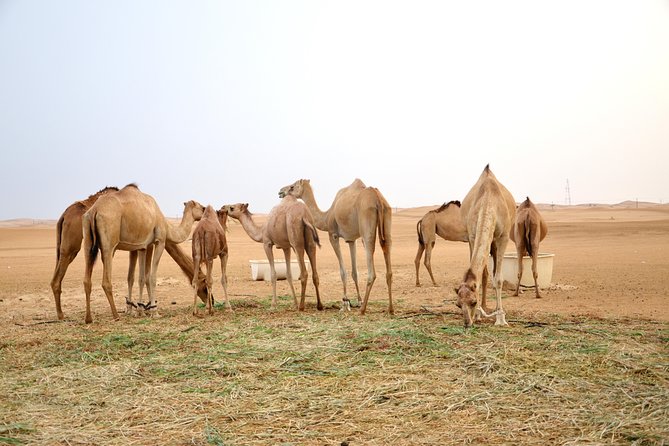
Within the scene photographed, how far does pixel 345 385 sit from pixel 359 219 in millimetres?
5097

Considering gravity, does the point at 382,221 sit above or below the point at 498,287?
above

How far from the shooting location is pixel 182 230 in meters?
12.8

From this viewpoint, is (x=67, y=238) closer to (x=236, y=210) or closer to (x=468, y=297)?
(x=236, y=210)

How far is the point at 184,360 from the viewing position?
23.3 ft

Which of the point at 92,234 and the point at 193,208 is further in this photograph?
the point at 193,208

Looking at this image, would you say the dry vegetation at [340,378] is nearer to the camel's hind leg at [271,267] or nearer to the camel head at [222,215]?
the camel's hind leg at [271,267]

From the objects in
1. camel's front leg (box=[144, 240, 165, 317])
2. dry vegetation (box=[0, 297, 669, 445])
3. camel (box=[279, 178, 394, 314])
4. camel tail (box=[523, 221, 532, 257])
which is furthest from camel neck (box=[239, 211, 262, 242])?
camel tail (box=[523, 221, 532, 257])

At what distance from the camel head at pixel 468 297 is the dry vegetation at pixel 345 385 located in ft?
0.74

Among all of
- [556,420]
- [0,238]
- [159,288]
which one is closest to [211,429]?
[556,420]

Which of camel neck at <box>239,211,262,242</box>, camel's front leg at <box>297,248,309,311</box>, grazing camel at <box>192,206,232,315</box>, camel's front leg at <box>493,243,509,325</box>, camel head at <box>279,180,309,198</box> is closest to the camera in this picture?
camel's front leg at <box>493,243,509,325</box>

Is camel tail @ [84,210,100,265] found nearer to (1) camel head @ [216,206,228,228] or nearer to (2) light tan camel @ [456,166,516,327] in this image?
(1) camel head @ [216,206,228,228]

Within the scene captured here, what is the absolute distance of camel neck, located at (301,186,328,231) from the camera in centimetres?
1231

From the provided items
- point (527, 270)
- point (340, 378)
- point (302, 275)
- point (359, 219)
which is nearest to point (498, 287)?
point (359, 219)

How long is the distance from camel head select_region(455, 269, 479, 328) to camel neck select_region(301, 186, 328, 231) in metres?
4.41
